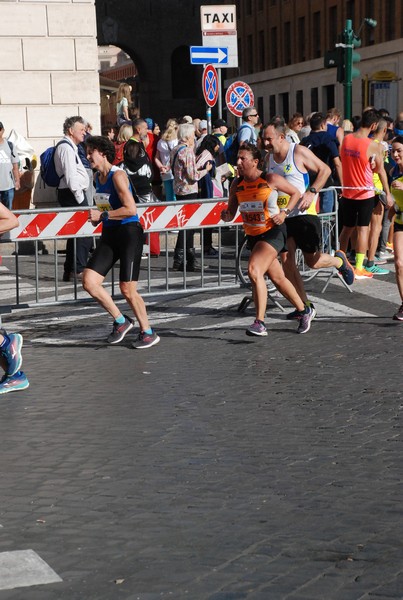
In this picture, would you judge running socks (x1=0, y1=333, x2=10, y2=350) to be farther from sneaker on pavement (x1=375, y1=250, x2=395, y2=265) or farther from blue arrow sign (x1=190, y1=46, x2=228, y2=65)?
blue arrow sign (x1=190, y1=46, x2=228, y2=65)

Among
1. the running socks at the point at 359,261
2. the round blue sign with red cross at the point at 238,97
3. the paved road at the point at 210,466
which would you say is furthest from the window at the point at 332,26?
the paved road at the point at 210,466

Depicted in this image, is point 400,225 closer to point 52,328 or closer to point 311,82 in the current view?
point 52,328

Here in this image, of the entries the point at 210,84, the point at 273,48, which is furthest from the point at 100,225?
the point at 273,48

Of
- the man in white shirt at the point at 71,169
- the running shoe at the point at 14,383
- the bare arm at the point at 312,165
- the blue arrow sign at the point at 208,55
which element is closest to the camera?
the running shoe at the point at 14,383

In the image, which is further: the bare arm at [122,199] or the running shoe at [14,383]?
the bare arm at [122,199]

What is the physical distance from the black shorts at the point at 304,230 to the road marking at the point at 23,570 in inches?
256

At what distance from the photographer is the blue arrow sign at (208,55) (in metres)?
21.4

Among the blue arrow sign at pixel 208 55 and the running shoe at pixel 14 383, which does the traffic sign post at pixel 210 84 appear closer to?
the blue arrow sign at pixel 208 55

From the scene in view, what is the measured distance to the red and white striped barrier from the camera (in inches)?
459

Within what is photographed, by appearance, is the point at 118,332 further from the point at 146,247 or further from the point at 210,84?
the point at 210,84

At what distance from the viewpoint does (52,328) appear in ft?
36.9

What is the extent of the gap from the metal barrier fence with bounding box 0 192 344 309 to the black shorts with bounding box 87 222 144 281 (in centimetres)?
133

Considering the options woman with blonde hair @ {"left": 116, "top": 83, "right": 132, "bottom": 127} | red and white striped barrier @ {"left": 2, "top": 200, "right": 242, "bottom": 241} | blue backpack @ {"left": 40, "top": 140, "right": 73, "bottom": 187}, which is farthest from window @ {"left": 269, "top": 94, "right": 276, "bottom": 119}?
red and white striped barrier @ {"left": 2, "top": 200, "right": 242, "bottom": 241}

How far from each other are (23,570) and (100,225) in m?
7.82
